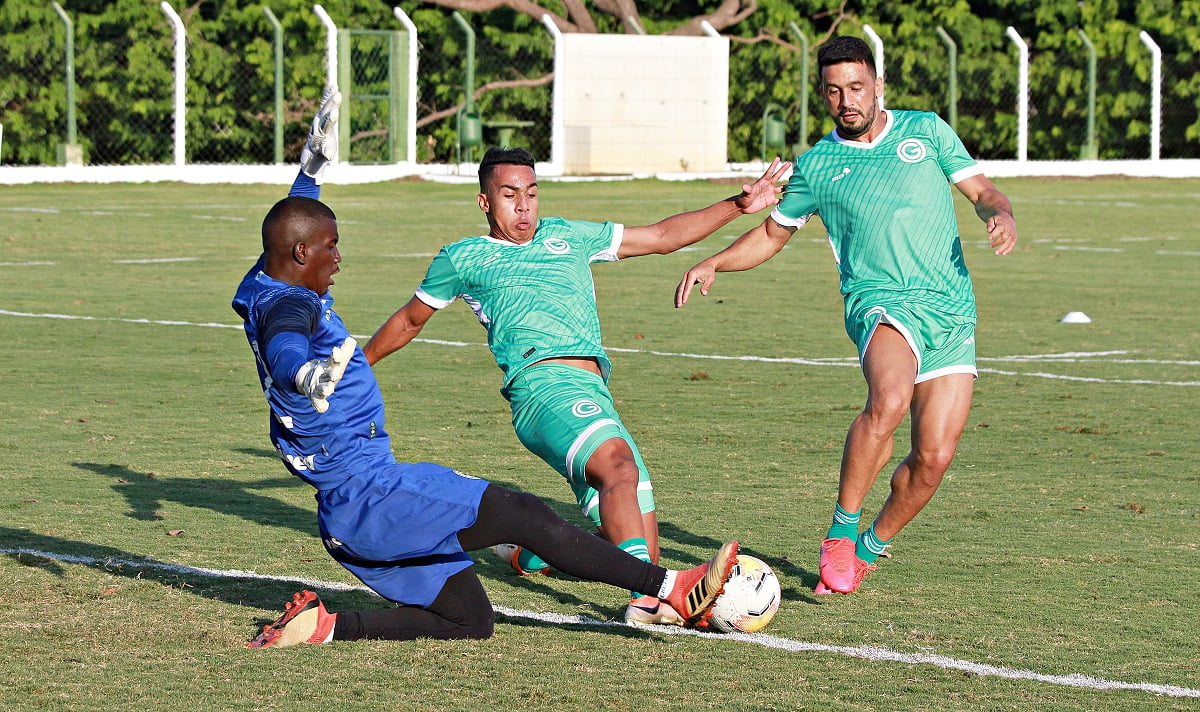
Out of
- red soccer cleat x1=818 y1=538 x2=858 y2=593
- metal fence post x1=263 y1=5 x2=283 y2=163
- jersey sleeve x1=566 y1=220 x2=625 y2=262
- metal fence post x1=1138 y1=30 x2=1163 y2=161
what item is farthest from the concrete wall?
red soccer cleat x1=818 y1=538 x2=858 y2=593

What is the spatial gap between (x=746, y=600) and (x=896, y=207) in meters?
1.69

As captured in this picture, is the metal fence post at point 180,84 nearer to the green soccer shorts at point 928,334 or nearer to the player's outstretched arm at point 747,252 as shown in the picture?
the player's outstretched arm at point 747,252

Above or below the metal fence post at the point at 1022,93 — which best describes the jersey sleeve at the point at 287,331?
below

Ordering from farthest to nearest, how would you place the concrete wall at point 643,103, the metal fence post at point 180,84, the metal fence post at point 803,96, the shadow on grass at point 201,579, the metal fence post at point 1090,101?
the metal fence post at point 1090,101
the metal fence post at point 803,96
the concrete wall at point 643,103
the metal fence post at point 180,84
the shadow on grass at point 201,579

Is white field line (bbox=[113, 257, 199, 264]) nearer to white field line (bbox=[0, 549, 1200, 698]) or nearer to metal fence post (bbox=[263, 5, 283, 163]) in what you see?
white field line (bbox=[0, 549, 1200, 698])

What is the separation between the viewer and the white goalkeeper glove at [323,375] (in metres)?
4.32

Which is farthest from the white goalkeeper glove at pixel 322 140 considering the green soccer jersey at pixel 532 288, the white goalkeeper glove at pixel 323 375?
the white goalkeeper glove at pixel 323 375

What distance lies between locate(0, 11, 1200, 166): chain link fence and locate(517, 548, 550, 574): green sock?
980 inches

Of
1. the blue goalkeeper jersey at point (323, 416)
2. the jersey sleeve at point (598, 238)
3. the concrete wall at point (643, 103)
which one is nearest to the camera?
the blue goalkeeper jersey at point (323, 416)

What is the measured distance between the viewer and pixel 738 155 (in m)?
36.2

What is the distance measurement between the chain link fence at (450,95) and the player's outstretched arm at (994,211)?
2478 cm

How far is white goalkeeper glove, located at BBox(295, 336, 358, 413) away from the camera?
14.2ft

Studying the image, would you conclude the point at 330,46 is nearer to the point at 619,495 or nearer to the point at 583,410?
the point at 583,410

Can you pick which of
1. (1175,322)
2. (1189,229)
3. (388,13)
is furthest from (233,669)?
(388,13)
